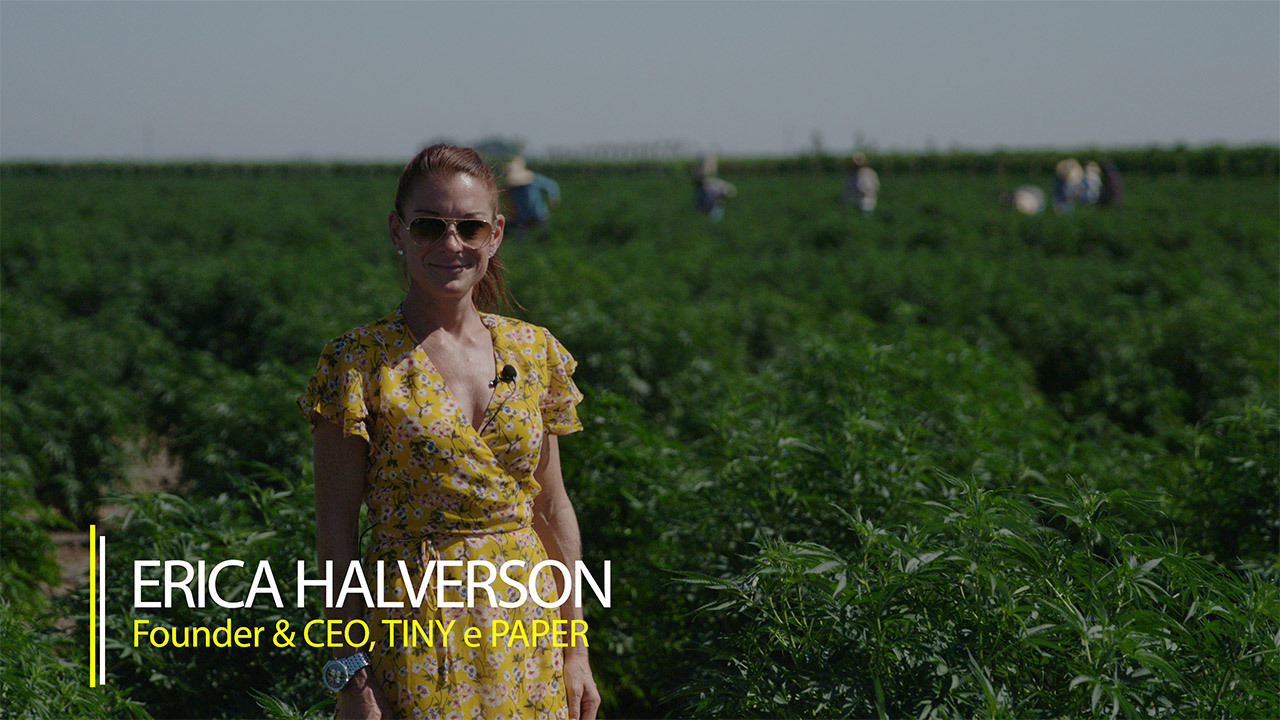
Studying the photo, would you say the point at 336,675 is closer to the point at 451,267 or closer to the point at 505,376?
the point at 505,376

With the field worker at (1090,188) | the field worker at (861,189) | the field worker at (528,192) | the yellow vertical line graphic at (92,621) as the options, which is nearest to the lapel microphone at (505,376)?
the yellow vertical line graphic at (92,621)

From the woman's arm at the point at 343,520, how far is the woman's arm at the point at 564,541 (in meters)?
0.42

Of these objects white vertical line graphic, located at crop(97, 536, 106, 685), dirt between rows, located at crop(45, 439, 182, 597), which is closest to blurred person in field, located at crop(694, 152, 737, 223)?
dirt between rows, located at crop(45, 439, 182, 597)

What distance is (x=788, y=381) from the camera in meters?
5.57

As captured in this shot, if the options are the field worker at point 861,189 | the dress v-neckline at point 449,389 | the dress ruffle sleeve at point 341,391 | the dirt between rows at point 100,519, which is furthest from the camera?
the field worker at point 861,189

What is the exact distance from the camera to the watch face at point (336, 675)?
7.05 feet

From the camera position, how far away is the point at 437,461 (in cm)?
220

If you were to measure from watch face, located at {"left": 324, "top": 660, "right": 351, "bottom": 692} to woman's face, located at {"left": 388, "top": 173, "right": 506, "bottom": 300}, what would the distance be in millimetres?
754

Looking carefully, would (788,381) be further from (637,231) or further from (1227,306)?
(637,231)

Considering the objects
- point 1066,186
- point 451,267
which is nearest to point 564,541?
point 451,267

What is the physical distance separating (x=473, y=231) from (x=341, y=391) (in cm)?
42

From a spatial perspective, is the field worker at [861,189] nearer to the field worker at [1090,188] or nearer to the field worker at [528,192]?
the field worker at [1090,188]

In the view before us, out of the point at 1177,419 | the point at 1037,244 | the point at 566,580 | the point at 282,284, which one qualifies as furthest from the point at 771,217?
the point at 566,580

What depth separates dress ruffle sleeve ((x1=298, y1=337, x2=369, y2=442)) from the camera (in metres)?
2.13
